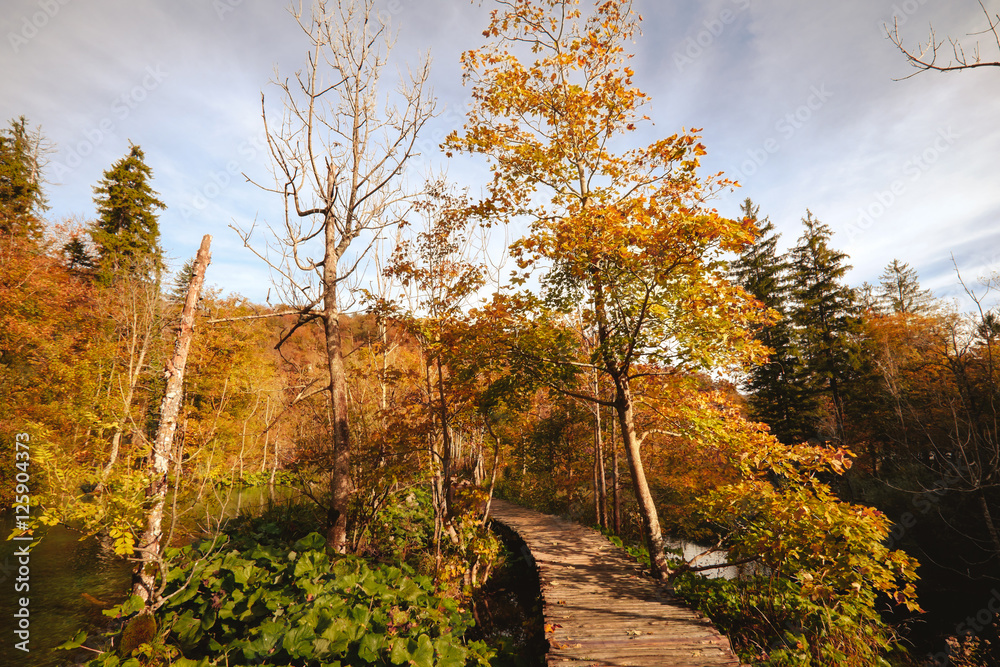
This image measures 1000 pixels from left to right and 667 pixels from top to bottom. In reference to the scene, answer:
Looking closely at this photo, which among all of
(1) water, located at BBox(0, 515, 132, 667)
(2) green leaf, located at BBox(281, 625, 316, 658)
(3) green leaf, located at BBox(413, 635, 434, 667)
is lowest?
(1) water, located at BBox(0, 515, 132, 667)

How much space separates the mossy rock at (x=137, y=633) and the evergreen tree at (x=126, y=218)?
20433 mm

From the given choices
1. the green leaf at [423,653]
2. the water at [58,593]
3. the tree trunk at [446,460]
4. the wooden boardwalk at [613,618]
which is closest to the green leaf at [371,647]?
the green leaf at [423,653]

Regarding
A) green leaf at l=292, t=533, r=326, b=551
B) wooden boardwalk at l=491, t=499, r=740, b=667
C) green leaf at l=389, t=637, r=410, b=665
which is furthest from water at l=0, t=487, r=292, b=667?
wooden boardwalk at l=491, t=499, r=740, b=667

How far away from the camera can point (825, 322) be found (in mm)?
18312

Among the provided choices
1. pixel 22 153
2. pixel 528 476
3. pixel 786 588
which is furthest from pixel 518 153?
pixel 22 153

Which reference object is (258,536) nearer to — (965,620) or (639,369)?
(639,369)

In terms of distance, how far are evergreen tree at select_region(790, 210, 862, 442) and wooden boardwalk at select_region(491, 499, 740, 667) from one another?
51.7ft

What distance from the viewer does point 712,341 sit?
17.8ft

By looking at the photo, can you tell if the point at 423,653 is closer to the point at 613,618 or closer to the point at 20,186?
the point at 613,618

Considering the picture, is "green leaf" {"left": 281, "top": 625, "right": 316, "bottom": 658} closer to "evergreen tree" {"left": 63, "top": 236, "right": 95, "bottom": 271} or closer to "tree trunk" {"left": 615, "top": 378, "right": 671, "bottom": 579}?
"tree trunk" {"left": 615, "top": 378, "right": 671, "bottom": 579}

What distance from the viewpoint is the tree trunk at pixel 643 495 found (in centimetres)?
615

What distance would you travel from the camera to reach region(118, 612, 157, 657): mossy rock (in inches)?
145

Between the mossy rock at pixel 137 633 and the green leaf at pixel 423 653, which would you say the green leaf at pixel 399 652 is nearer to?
the green leaf at pixel 423 653

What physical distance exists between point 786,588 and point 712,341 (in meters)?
3.39
